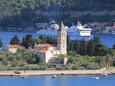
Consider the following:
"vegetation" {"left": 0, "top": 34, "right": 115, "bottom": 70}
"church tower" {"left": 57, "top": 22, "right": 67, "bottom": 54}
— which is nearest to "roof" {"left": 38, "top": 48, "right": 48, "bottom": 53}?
"vegetation" {"left": 0, "top": 34, "right": 115, "bottom": 70}

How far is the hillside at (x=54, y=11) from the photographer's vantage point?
383 ft

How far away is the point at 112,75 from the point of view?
48750 millimetres

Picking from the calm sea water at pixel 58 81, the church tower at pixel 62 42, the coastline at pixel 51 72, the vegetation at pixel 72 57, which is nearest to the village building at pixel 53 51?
the church tower at pixel 62 42

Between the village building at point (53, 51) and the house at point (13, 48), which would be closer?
the village building at point (53, 51)

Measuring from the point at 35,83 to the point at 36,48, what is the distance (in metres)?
7.97

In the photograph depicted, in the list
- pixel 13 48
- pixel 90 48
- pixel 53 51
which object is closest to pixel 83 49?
pixel 90 48

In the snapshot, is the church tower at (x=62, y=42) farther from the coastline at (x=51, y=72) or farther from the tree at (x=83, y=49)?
the coastline at (x=51, y=72)

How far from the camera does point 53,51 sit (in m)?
51.1

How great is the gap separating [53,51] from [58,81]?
229 inches

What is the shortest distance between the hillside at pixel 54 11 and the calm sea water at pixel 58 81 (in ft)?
219

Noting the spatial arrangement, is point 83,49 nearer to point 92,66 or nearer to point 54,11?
point 92,66

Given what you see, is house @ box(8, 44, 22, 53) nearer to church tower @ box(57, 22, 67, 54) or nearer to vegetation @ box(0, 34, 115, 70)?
vegetation @ box(0, 34, 115, 70)

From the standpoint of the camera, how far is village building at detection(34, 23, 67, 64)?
1964 inches

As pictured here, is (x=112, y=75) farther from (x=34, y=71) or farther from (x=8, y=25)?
(x=8, y=25)
